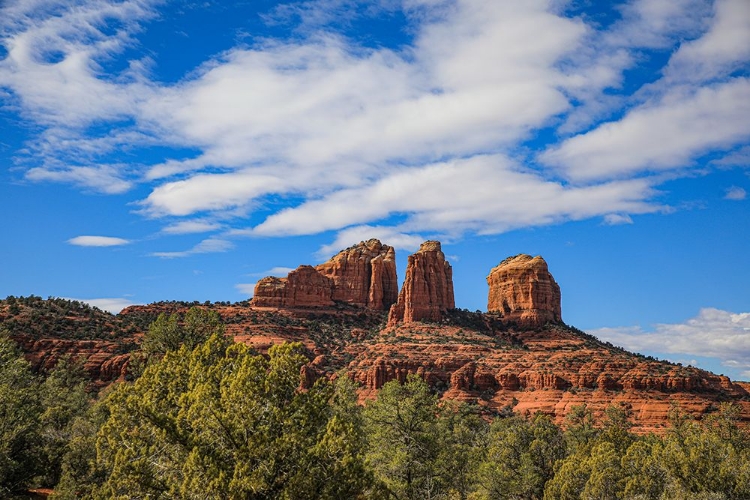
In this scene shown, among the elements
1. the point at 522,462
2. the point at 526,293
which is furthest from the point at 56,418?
the point at 526,293

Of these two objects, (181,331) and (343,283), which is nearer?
(181,331)

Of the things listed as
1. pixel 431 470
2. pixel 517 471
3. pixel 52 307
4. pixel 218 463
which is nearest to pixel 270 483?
pixel 218 463

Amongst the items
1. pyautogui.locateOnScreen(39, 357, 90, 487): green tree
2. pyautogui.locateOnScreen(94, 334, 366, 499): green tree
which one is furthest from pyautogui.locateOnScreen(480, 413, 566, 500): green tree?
pyautogui.locateOnScreen(39, 357, 90, 487): green tree

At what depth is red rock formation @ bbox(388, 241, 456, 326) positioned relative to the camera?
14101cm

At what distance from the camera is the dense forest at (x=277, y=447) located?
62.8 ft

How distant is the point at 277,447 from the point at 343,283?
137 metres

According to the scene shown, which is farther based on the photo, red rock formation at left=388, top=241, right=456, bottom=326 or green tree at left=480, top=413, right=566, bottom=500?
red rock formation at left=388, top=241, right=456, bottom=326

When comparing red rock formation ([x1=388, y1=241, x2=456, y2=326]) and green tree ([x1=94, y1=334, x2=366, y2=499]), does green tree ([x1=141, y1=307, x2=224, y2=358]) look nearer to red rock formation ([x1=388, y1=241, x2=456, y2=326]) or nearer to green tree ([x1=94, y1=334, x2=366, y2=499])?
green tree ([x1=94, y1=334, x2=366, y2=499])

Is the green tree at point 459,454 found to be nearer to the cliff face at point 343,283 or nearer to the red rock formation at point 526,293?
the red rock formation at point 526,293

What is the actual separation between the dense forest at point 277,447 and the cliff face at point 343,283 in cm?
7445

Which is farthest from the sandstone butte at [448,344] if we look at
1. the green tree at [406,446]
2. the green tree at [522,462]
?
the green tree at [406,446]

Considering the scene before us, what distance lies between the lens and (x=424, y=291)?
14312 centimetres

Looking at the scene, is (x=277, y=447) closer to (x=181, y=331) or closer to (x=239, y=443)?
(x=239, y=443)

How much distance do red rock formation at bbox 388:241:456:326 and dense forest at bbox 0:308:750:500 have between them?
74098 mm
